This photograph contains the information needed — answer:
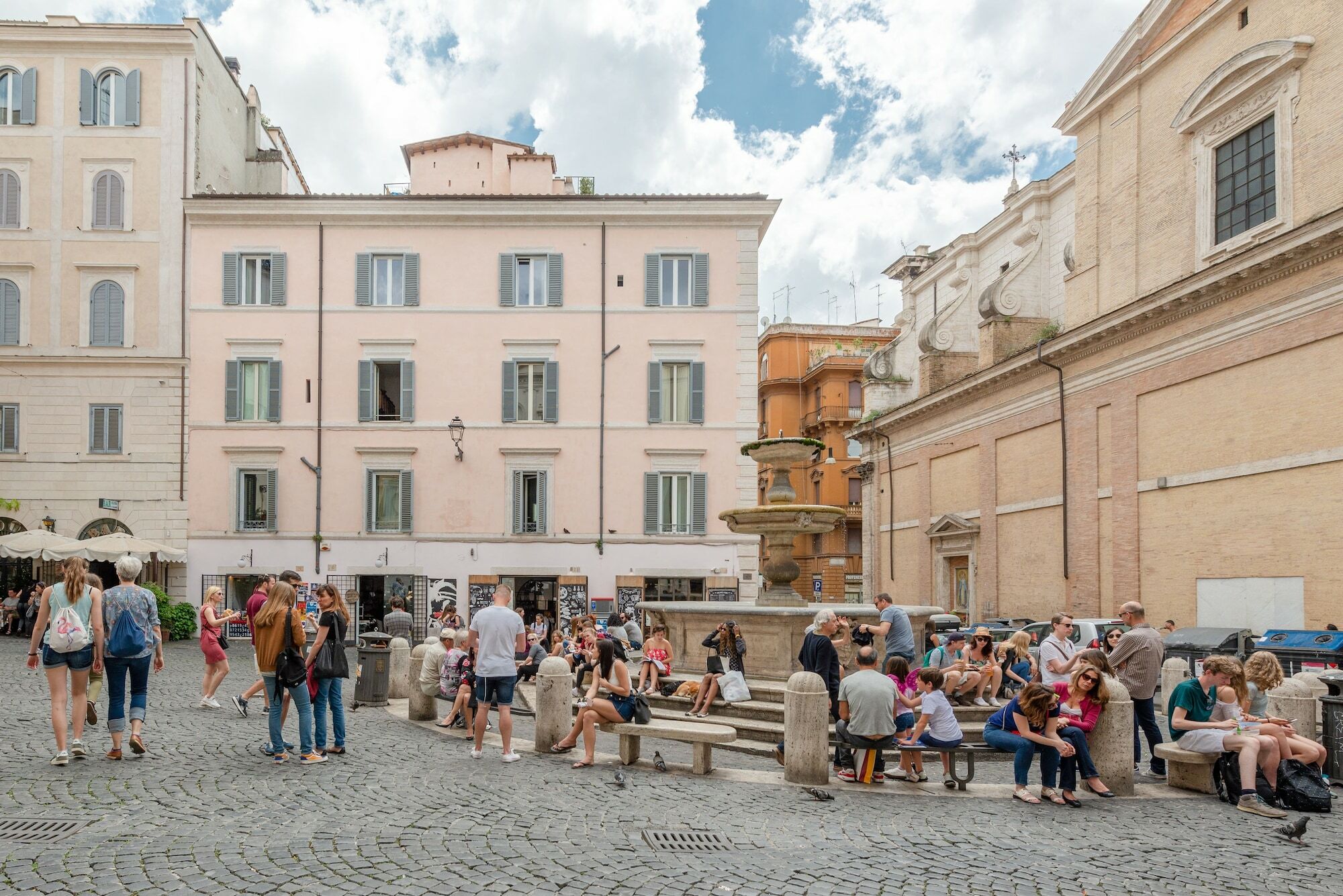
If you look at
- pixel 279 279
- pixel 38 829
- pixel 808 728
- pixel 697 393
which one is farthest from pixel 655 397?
pixel 38 829

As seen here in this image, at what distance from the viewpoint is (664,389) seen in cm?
2873

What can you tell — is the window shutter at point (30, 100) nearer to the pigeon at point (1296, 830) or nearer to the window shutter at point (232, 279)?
the window shutter at point (232, 279)

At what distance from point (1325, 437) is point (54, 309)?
29.8 m

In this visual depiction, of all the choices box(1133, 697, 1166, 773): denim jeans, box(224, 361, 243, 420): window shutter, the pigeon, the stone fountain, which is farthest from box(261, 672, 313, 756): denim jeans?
box(224, 361, 243, 420): window shutter

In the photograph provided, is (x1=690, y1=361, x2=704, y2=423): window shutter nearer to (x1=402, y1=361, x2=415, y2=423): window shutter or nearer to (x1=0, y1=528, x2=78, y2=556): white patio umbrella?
(x1=402, y1=361, x2=415, y2=423): window shutter

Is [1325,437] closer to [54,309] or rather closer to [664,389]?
[664,389]

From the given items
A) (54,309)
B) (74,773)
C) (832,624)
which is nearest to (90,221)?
(54,309)

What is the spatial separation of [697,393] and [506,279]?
19.8 ft

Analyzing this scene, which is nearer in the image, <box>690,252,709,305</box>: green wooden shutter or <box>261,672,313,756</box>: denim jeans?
<box>261,672,313,756</box>: denim jeans

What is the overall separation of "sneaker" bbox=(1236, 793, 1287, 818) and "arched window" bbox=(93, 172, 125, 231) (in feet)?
95.3

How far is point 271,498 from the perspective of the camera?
93.5ft

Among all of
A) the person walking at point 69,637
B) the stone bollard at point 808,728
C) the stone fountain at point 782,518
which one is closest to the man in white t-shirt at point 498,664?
the stone bollard at point 808,728

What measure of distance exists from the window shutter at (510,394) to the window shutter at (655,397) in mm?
3601

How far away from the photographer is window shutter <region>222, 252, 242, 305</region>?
28891 mm
